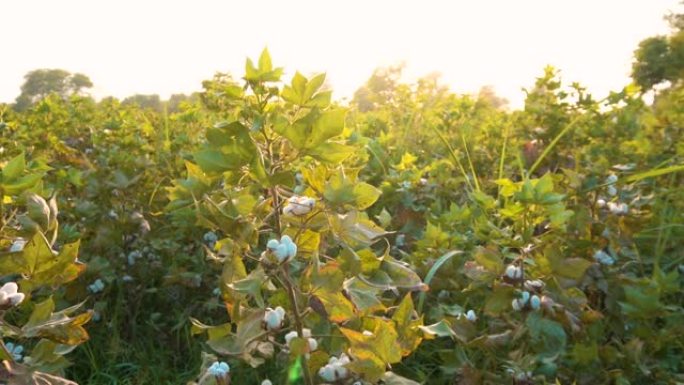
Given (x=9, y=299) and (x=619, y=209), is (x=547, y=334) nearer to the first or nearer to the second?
(x=619, y=209)

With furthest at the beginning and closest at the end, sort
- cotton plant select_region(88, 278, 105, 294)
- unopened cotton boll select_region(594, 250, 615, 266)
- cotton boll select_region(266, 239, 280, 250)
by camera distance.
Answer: cotton plant select_region(88, 278, 105, 294) → unopened cotton boll select_region(594, 250, 615, 266) → cotton boll select_region(266, 239, 280, 250)

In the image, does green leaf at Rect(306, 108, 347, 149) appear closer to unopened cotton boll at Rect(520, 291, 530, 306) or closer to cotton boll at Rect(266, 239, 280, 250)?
cotton boll at Rect(266, 239, 280, 250)

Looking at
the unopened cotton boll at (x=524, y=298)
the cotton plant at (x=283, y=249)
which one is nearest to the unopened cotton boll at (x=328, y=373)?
the cotton plant at (x=283, y=249)

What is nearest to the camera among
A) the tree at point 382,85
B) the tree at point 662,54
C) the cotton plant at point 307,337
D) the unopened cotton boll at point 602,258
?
the cotton plant at point 307,337

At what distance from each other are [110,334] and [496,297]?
1482mm

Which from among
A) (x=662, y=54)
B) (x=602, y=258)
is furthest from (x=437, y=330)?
(x=662, y=54)

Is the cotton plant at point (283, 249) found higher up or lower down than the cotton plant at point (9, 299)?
higher up

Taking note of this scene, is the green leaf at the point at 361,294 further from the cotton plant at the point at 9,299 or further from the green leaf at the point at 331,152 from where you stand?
the cotton plant at the point at 9,299

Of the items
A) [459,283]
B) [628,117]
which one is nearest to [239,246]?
[459,283]

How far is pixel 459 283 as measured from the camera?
87.3 inches

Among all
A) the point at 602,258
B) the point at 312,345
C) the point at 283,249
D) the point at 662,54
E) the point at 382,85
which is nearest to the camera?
the point at 283,249

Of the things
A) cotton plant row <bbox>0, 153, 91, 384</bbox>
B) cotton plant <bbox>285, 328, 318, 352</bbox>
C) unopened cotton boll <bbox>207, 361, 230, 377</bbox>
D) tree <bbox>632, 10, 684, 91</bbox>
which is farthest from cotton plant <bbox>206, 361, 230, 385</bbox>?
tree <bbox>632, 10, 684, 91</bbox>

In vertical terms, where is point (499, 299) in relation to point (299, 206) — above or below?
below

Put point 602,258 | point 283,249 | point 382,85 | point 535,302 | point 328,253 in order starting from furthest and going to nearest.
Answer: point 382,85, point 328,253, point 602,258, point 535,302, point 283,249
